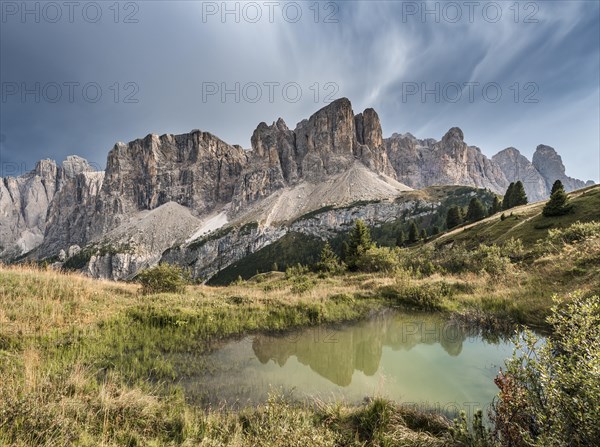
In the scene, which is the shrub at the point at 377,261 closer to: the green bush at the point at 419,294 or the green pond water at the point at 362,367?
the green bush at the point at 419,294

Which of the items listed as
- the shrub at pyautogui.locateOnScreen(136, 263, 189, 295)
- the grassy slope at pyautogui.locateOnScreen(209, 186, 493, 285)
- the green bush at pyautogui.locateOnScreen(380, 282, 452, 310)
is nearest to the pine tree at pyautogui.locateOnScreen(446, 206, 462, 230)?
the grassy slope at pyautogui.locateOnScreen(209, 186, 493, 285)

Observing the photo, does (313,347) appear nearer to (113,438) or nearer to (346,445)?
(346,445)

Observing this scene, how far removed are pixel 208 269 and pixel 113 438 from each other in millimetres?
197550

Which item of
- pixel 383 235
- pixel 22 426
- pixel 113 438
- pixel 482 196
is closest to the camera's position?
pixel 22 426

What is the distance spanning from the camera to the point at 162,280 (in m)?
18.5

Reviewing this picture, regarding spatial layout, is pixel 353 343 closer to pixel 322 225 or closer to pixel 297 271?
pixel 297 271

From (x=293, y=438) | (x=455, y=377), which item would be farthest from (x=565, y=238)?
(x=293, y=438)

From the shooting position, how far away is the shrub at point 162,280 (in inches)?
714

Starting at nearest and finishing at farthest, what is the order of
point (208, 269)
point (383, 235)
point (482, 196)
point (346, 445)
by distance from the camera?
point (346, 445) < point (383, 235) < point (482, 196) < point (208, 269)

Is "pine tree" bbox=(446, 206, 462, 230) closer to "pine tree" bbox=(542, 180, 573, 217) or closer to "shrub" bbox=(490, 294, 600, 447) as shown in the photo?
"pine tree" bbox=(542, 180, 573, 217)

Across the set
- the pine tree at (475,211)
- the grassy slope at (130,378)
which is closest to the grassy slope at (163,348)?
the grassy slope at (130,378)

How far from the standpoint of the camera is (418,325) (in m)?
11.7

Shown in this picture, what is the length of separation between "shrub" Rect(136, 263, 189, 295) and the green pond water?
10092mm

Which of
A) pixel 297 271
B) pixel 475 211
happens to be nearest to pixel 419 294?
pixel 297 271
